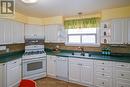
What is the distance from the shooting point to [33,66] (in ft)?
13.2

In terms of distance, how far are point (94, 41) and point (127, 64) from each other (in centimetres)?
149

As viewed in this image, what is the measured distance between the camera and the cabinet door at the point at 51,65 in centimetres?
423

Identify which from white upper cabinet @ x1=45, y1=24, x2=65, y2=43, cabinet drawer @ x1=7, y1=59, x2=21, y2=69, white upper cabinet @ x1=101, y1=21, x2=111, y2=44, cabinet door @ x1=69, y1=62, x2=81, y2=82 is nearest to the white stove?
cabinet drawer @ x1=7, y1=59, x2=21, y2=69

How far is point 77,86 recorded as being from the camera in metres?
3.60

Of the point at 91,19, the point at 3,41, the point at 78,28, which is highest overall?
the point at 91,19

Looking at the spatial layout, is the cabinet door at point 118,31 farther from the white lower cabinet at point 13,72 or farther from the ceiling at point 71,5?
the white lower cabinet at point 13,72

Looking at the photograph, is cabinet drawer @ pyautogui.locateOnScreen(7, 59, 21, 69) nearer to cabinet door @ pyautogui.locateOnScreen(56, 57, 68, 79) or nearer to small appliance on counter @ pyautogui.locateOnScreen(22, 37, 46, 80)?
small appliance on counter @ pyautogui.locateOnScreen(22, 37, 46, 80)

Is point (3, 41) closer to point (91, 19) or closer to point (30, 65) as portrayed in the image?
point (30, 65)

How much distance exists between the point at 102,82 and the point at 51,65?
1874mm

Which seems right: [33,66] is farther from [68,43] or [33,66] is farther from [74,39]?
[74,39]

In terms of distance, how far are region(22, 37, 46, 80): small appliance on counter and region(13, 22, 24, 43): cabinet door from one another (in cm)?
28

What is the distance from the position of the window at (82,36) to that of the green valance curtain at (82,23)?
0.67ft

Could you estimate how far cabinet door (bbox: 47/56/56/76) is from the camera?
4.23 m

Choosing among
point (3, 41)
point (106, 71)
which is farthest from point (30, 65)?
point (106, 71)
